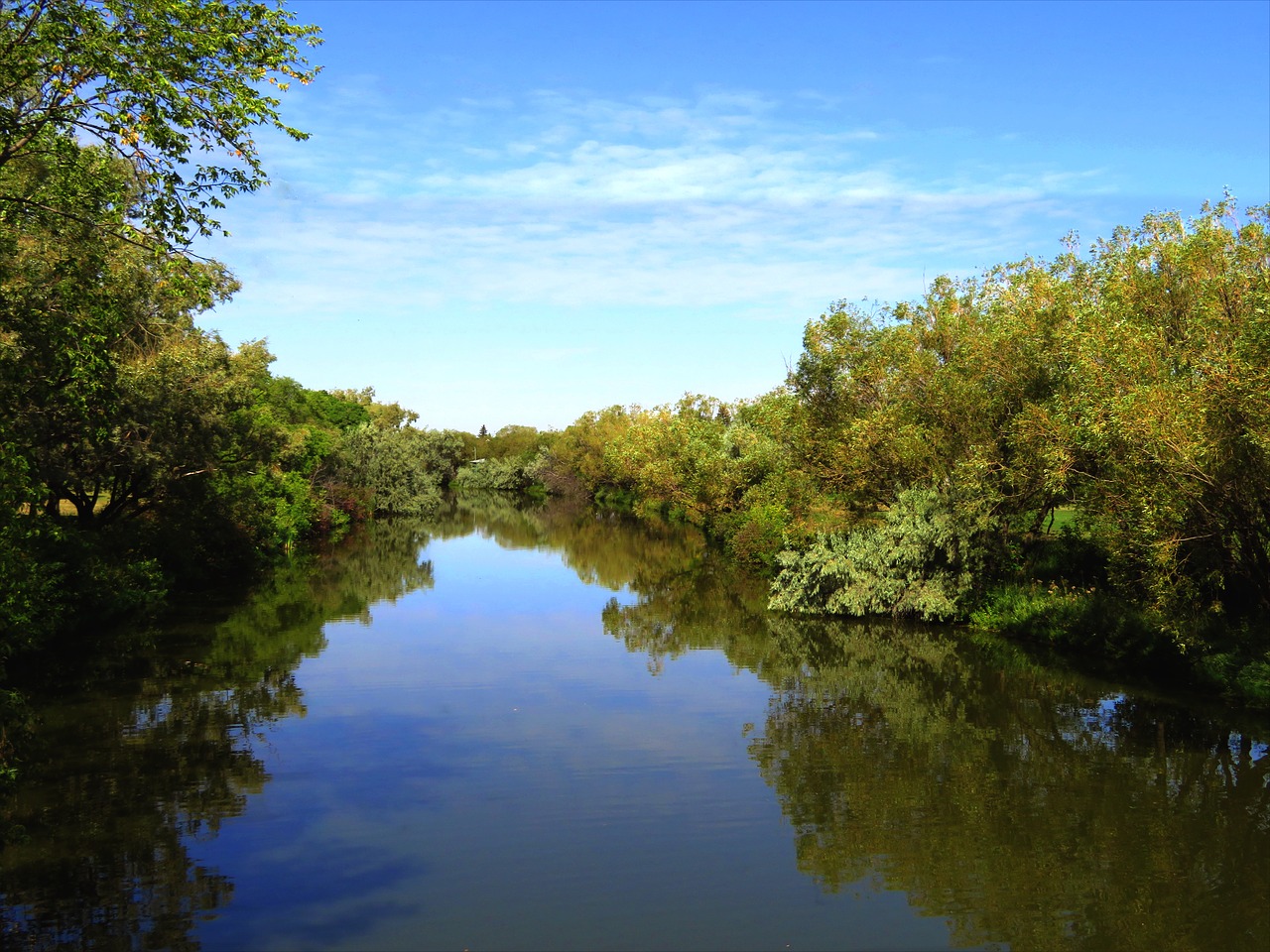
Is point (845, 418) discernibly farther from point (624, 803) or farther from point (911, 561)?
point (624, 803)

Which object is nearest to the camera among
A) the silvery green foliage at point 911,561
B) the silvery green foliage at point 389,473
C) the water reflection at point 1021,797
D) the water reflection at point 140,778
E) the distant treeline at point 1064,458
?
the water reflection at point 140,778

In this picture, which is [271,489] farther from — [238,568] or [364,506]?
[364,506]

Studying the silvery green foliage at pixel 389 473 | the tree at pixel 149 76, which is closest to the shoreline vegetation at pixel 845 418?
the tree at pixel 149 76

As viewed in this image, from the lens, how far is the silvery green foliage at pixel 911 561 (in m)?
27.8

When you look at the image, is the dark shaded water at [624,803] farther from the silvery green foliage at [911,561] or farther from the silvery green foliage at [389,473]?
the silvery green foliage at [389,473]

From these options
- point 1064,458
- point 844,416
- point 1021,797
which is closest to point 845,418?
point 844,416

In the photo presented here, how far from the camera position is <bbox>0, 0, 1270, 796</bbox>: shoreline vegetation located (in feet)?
40.1

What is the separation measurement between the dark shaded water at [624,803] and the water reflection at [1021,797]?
6 centimetres

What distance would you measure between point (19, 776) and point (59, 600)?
11.1 m


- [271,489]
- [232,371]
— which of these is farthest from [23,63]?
[271,489]

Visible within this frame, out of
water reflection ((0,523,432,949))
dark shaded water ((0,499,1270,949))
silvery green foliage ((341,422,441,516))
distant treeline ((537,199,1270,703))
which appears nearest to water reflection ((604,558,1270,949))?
dark shaded water ((0,499,1270,949))

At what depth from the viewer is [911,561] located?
2873cm

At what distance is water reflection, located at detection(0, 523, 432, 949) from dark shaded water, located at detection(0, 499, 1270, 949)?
0.06 meters

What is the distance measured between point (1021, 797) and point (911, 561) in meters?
14.5
